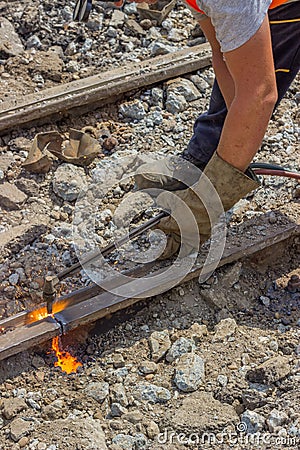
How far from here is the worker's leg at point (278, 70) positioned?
11.4 ft

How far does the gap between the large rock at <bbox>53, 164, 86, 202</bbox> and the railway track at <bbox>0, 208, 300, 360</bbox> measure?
0.72m

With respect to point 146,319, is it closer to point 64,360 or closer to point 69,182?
point 64,360

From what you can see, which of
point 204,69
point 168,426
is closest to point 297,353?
point 168,426

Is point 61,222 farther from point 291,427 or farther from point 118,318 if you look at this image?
point 291,427

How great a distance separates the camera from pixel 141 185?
4.07 meters

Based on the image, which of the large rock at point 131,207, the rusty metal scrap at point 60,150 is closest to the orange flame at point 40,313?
the large rock at point 131,207

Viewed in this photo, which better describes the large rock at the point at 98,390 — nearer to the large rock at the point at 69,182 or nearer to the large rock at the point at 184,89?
the large rock at the point at 69,182

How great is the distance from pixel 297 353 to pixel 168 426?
0.68m

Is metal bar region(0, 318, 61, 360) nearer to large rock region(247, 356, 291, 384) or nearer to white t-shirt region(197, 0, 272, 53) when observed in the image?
large rock region(247, 356, 291, 384)

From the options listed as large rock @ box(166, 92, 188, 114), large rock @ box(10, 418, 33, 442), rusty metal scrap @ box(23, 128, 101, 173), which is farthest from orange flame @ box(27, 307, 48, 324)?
large rock @ box(166, 92, 188, 114)

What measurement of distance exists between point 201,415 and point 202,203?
966mm

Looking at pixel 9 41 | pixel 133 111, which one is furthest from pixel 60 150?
pixel 9 41

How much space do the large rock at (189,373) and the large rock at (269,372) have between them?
21 centimetres

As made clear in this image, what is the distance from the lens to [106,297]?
11.1 ft
